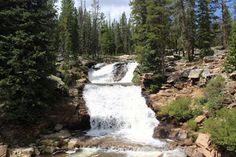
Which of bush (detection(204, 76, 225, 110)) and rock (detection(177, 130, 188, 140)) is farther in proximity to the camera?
bush (detection(204, 76, 225, 110))

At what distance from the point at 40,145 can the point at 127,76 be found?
934 inches

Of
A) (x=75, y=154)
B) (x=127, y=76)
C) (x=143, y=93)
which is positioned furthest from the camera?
(x=127, y=76)

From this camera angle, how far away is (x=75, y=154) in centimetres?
2042

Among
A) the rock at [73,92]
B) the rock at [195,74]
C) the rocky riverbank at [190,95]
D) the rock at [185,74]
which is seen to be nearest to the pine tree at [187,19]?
the rocky riverbank at [190,95]

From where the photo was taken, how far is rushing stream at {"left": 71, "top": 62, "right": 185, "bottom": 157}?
20.5 m

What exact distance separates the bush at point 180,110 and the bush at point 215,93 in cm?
143

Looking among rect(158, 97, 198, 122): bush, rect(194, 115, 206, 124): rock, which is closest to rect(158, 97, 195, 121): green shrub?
rect(158, 97, 198, 122): bush

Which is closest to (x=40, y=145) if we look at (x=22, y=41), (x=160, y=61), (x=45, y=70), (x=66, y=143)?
(x=66, y=143)

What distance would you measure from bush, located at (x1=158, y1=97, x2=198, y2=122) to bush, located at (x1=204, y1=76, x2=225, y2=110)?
1.43 meters

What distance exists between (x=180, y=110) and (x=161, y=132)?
Answer: 2315mm

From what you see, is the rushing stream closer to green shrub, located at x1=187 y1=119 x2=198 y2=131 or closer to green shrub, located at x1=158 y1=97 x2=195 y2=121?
green shrub, located at x1=158 y1=97 x2=195 y2=121

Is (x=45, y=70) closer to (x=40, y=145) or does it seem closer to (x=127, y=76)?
(x=40, y=145)

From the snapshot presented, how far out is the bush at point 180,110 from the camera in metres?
24.0

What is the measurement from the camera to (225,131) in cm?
1756
